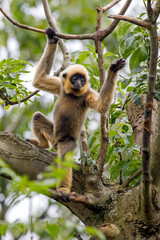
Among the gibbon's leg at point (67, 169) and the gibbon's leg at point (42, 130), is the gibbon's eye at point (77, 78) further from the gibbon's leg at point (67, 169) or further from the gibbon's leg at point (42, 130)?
the gibbon's leg at point (67, 169)

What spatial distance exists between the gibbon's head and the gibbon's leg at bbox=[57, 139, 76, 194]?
1.24m

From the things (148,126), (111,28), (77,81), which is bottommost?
(148,126)

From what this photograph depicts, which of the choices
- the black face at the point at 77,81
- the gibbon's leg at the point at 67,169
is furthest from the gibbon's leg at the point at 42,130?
the black face at the point at 77,81

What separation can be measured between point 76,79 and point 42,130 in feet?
5.12

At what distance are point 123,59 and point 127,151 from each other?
1.81 meters

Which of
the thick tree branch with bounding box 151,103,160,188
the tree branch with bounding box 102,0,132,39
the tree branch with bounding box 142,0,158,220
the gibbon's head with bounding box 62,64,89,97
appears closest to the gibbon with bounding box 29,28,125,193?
the gibbon's head with bounding box 62,64,89,97

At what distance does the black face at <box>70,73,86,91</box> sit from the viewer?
7.82 meters

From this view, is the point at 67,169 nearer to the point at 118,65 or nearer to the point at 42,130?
the point at 42,130

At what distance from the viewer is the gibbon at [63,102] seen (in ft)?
25.7

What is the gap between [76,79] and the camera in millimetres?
7938

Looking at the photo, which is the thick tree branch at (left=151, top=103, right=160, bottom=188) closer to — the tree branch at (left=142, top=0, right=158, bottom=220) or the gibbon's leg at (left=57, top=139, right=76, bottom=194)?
the tree branch at (left=142, top=0, right=158, bottom=220)

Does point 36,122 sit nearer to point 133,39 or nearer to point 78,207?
point 78,207

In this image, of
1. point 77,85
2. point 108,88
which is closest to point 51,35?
point 77,85

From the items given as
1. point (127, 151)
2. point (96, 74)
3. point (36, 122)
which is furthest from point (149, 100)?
point (36, 122)
